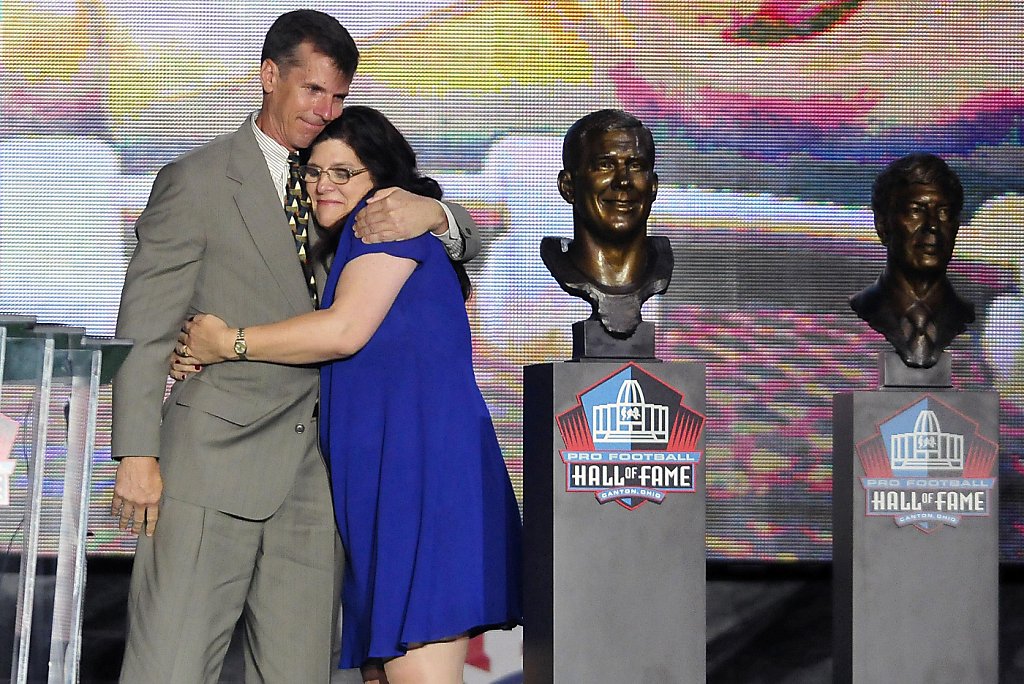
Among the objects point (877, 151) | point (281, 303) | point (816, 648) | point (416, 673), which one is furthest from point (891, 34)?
point (416, 673)

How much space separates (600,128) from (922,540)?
1.36m

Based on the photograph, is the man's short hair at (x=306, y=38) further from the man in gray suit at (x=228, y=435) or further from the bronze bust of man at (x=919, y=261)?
the bronze bust of man at (x=919, y=261)

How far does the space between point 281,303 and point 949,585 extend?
1.87m

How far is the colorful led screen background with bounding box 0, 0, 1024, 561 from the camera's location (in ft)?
15.6

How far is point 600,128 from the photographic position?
10.3ft

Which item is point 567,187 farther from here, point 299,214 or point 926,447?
point 926,447

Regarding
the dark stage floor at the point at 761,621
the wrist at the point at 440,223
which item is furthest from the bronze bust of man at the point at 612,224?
the dark stage floor at the point at 761,621

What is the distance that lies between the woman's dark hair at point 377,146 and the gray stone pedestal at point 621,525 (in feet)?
1.82

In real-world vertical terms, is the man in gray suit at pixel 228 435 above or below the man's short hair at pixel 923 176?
below

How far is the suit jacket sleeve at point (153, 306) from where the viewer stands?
275cm

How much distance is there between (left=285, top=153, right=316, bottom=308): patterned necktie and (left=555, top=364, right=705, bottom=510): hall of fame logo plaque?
650 mm

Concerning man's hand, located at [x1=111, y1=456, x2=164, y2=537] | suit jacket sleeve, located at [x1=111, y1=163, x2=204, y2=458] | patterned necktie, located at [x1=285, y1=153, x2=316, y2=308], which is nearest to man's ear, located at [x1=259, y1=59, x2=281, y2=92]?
patterned necktie, located at [x1=285, y1=153, x2=316, y2=308]

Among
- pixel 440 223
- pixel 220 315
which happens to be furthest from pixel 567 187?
pixel 220 315

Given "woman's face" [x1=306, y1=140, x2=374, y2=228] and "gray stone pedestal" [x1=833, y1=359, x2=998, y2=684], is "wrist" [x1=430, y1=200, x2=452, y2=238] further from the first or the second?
"gray stone pedestal" [x1=833, y1=359, x2=998, y2=684]
